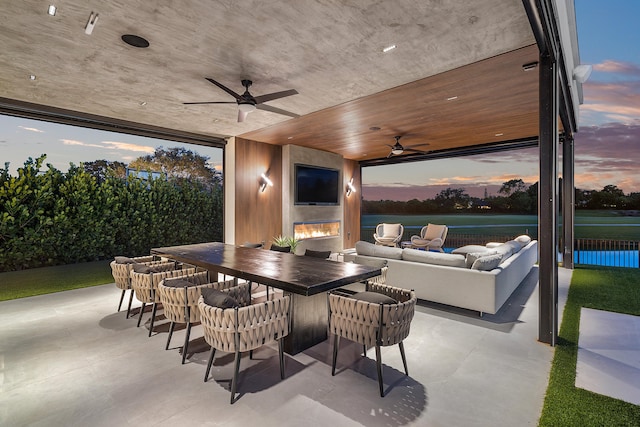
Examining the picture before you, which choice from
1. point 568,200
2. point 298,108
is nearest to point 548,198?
point 298,108

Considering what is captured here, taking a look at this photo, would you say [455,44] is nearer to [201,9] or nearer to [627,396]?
[201,9]

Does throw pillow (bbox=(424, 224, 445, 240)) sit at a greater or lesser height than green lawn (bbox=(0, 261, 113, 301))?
greater

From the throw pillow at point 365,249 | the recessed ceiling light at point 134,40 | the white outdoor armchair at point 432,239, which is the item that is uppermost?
the recessed ceiling light at point 134,40

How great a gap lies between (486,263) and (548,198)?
1023 millimetres

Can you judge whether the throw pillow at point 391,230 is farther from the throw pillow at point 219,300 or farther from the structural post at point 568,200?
the throw pillow at point 219,300

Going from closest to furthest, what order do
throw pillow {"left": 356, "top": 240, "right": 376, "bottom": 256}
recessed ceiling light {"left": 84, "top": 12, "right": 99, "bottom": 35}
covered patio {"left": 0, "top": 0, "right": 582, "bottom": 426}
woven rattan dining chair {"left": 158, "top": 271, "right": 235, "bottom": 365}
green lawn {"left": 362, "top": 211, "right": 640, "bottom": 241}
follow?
covered patio {"left": 0, "top": 0, "right": 582, "bottom": 426}
recessed ceiling light {"left": 84, "top": 12, "right": 99, "bottom": 35}
woven rattan dining chair {"left": 158, "top": 271, "right": 235, "bottom": 365}
throw pillow {"left": 356, "top": 240, "right": 376, "bottom": 256}
green lawn {"left": 362, "top": 211, "right": 640, "bottom": 241}

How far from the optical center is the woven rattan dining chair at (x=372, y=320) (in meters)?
2.19

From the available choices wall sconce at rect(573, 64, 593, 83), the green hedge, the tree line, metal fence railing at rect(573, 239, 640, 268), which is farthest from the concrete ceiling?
the tree line

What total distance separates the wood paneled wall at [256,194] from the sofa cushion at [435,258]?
399 centimetres

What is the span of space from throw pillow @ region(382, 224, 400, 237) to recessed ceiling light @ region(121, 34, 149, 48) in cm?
766

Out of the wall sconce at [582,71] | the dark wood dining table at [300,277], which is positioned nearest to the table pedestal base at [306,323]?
the dark wood dining table at [300,277]

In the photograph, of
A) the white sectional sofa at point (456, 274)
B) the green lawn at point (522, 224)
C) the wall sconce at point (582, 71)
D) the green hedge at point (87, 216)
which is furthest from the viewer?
the green lawn at point (522, 224)

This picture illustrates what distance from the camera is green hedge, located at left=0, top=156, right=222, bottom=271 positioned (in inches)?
224

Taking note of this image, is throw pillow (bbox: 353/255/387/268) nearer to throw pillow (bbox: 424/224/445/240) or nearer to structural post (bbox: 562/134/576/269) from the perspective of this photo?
throw pillow (bbox: 424/224/445/240)
